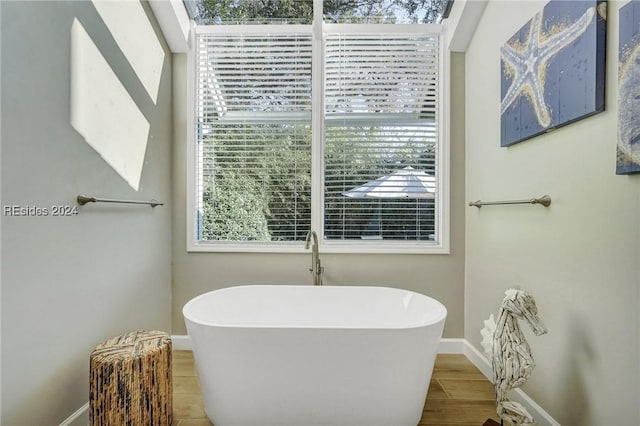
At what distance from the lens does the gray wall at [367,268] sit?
103 inches

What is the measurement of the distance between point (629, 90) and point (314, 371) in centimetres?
166

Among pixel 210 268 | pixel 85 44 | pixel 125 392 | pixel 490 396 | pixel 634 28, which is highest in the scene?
pixel 85 44

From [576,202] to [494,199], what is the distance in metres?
0.71

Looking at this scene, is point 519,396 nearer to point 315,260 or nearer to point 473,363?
point 473,363

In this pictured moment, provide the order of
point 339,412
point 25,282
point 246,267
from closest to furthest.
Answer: point 25,282, point 339,412, point 246,267

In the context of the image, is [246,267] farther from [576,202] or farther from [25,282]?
[576,202]

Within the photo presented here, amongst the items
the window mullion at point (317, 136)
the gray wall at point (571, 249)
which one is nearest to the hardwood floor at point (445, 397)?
the gray wall at point (571, 249)

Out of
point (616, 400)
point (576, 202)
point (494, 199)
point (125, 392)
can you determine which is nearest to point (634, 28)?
point (576, 202)

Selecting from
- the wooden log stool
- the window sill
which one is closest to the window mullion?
the window sill

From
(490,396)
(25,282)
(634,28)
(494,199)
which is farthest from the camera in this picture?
(494,199)

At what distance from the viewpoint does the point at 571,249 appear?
4.95ft

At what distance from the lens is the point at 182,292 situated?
2662mm

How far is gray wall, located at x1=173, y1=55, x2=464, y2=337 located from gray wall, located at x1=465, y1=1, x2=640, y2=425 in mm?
339

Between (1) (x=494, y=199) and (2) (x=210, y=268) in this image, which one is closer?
(1) (x=494, y=199)
